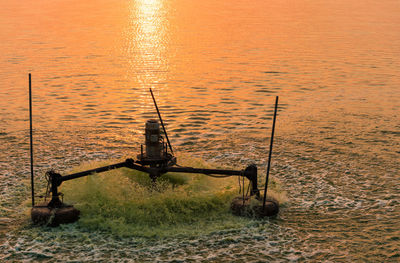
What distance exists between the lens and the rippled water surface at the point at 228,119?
13.1 meters

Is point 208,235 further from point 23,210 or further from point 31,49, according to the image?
point 31,49

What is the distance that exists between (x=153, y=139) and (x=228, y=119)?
10901 mm

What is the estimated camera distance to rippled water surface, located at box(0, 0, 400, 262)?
13109mm

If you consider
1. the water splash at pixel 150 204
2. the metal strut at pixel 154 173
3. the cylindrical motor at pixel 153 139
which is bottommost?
the water splash at pixel 150 204

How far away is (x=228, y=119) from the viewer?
82.4 feet

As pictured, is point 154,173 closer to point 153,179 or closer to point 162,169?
point 162,169

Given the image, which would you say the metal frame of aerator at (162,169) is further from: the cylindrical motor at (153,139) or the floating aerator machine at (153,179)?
the cylindrical motor at (153,139)

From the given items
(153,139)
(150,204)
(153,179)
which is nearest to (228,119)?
(153,179)

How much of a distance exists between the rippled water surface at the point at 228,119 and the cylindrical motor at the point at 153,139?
262 centimetres

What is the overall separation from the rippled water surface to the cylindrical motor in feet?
8.59

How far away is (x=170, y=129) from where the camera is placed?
23.3m

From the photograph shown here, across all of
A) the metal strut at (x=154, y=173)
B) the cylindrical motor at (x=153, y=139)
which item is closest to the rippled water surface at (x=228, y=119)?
the metal strut at (x=154, y=173)

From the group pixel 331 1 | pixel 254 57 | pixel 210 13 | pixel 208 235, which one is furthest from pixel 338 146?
pixel 331 1

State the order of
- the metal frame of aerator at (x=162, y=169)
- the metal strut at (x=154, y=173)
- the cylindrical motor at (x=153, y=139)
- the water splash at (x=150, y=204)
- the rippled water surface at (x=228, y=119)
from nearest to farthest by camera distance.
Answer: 1. the rippled water surface at (x=228, y=119)
2. the metal strut at (x=154, y=173)
3. the water splash at (x=150, y=204)
4. the metal frame of aerator at (x=162, y=169)
5. the cylindrical motor at (x=153, y=139)
